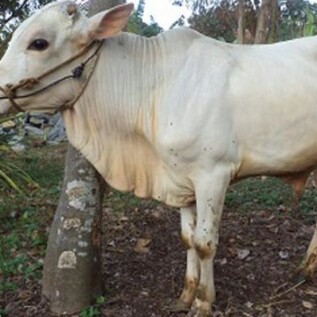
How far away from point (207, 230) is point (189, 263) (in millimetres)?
416

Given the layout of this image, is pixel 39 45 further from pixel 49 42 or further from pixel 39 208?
pixel 39 208

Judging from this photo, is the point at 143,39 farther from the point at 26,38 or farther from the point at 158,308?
the point at 158,308

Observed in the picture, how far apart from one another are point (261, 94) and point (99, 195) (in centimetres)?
108

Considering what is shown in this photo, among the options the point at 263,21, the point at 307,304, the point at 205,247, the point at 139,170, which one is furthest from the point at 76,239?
the point at 263,21

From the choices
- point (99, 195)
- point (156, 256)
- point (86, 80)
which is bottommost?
point (156, 256)

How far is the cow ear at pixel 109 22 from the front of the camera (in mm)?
2762

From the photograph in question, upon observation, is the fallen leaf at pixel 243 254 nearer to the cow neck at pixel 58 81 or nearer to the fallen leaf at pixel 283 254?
the fallen leaf at pixel 283 254

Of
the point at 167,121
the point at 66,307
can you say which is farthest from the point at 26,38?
the point at 66,307

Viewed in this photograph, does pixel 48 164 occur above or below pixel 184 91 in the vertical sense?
below

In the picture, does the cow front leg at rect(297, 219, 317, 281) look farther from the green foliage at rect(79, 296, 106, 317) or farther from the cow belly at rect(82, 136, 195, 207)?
the green foliage at rect(79, 296, 106, 317)

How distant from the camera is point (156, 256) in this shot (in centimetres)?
391

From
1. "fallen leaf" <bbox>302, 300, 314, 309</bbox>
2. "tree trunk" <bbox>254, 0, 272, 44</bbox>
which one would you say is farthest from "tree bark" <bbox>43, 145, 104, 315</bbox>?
"tree trunk" <bbox>254, 0, 272, 44</bbox>

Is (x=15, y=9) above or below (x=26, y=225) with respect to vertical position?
above

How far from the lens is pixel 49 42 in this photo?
278 centimetres
